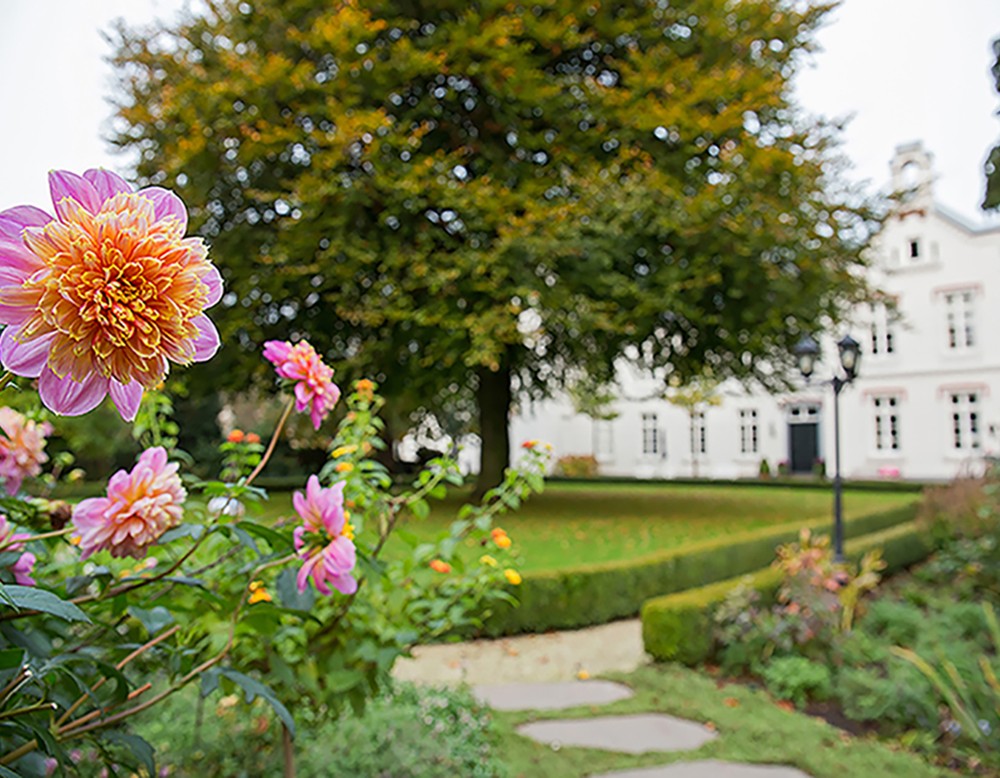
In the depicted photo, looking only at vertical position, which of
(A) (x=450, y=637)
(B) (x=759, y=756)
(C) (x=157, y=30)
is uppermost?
(C) (x=157, y=30)

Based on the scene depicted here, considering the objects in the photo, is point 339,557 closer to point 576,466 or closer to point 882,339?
point 576,466

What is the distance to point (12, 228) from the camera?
658 millimetres

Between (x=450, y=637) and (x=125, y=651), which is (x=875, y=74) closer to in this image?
(x=450, y=637)

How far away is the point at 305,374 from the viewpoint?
145cm

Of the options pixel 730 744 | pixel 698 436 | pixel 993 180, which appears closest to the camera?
pixel 993 180

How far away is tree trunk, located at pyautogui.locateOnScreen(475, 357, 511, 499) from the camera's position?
12656mm

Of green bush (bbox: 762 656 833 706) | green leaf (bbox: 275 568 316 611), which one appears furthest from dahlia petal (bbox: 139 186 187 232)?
green bush (bbox: 762 656 833 706)

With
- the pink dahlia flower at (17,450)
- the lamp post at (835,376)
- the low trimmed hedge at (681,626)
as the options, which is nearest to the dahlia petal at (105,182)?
the pink dahlia flower at (17,450)

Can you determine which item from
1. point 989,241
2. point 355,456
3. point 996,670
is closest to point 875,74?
point 996,670

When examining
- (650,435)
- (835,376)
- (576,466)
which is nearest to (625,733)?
(835,376)

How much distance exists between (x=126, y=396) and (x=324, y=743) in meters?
2.56

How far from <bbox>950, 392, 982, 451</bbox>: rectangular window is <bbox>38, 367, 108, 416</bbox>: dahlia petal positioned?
2650 cm

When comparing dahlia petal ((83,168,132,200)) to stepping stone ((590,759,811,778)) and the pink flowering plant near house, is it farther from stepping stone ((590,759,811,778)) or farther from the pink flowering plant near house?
stepping stone ((590,759,811,778))

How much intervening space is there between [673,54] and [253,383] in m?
7.69
